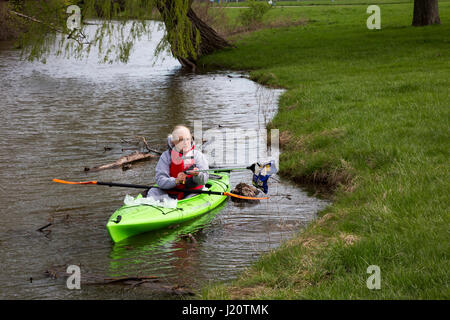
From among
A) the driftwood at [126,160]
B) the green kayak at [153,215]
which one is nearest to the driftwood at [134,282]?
the green kayak at [153,215]

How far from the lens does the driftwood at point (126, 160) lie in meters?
9.98

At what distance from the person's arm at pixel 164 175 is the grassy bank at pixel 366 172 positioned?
202 centimetres

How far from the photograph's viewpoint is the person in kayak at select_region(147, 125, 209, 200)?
25.7ft

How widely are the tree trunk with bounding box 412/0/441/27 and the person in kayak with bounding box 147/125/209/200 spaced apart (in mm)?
20258

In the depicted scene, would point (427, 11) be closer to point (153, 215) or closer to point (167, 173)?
point (167, 173)

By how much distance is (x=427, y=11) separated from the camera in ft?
83.4

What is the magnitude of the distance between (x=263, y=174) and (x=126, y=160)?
316cm

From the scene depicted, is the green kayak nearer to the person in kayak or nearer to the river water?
the river water

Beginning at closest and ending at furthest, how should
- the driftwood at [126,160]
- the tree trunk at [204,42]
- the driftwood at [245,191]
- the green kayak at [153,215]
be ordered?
the green kayak at [153,215] → the driftwood at [245,191] → the driftwood at [126,160] → the tree trunk at [204,42]

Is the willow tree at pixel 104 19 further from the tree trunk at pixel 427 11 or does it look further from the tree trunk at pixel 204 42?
the tree trunk at pixel 427 11

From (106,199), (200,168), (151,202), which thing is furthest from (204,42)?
(151,202)
